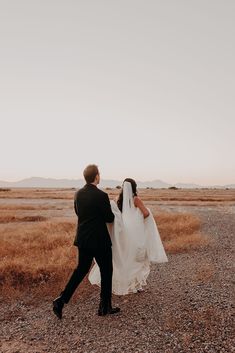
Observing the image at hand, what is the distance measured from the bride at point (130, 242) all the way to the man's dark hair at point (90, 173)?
3.84 feet

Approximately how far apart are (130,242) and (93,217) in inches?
61.2

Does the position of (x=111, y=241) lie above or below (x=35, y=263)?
above

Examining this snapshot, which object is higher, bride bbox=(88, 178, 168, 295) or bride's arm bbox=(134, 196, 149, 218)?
bride's arm bbox=(134, 196, 149, 218)

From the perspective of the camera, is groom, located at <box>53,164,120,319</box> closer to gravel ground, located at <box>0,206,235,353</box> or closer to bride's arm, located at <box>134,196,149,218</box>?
gravel ground, located at <box>0,206,235,353</box>

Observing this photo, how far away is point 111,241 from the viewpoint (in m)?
8.49

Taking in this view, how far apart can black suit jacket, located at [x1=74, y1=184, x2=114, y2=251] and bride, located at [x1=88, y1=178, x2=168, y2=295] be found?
86cm

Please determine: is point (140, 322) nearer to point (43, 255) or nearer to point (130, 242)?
point (130, 242)

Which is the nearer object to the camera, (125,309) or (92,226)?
(92,226)

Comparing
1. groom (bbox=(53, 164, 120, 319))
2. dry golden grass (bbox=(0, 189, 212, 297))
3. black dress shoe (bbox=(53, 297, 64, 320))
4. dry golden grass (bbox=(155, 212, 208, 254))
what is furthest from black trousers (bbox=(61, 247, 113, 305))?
dry golden grass (bbox=(155, 212, 208, 254))

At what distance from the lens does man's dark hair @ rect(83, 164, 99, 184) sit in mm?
7742

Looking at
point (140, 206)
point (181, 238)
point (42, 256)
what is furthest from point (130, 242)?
point (181, 238)

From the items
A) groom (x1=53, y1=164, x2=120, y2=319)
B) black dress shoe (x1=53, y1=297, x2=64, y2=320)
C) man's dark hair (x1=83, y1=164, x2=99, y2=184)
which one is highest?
man's dark hair (x1=83, y1=164, x2=99, y2=184)

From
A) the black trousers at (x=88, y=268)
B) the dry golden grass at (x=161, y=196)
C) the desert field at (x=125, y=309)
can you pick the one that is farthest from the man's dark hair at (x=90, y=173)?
the dry golden grass at (x=161, y=196)

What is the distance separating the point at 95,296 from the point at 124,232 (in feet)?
7.34
